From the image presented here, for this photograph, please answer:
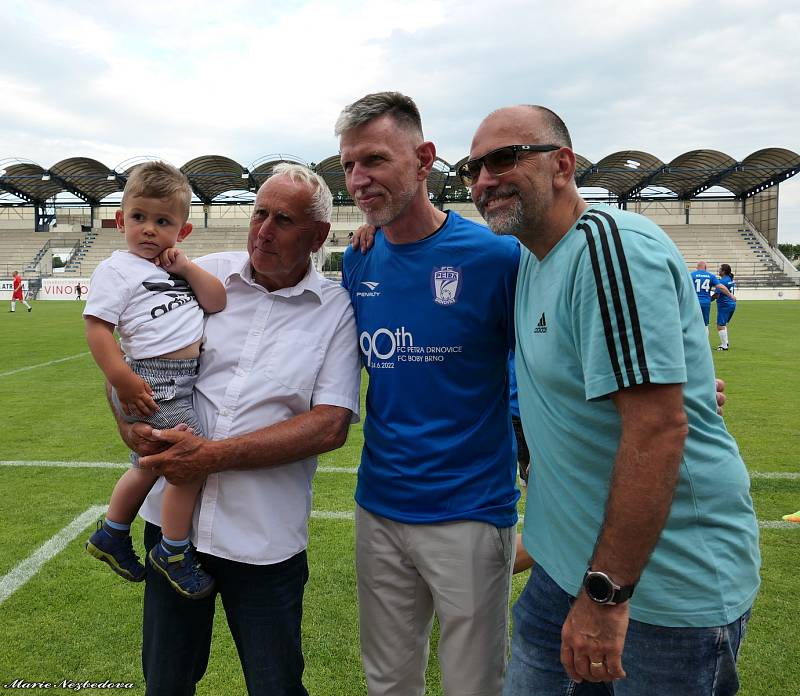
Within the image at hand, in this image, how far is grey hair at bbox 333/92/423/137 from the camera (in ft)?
7.64

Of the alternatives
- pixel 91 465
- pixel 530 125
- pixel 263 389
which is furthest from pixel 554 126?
pixel 91 465

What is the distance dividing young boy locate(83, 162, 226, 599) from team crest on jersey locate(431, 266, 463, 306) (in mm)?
755

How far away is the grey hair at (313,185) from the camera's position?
221 cm

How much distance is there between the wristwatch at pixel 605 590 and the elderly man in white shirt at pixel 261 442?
0.96 metres

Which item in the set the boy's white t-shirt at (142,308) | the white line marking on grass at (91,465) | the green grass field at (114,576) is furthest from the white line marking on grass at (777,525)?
the boy's white t-shirt at (142,308)

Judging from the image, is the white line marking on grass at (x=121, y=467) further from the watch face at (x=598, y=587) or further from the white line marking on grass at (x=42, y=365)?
the white line marking on grass at (x=42, y=365)

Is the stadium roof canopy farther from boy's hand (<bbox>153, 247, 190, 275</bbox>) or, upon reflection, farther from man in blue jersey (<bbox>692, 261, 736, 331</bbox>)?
boy's hand (<bbox>153, 247, 190, 275</bbox>)

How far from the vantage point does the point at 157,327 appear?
7.13 ft

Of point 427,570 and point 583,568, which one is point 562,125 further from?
point 427,570

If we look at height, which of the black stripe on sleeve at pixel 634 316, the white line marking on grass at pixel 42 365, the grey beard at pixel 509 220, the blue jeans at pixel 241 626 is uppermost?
the grey beard at pixel 509 220

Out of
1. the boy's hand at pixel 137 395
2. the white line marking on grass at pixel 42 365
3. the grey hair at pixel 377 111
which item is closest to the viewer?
the boy's hand at pixel 137 395

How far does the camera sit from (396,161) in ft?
7.72

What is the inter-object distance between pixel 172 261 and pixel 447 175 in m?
47.3

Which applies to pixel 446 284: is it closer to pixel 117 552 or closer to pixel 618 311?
pixel 618 311
